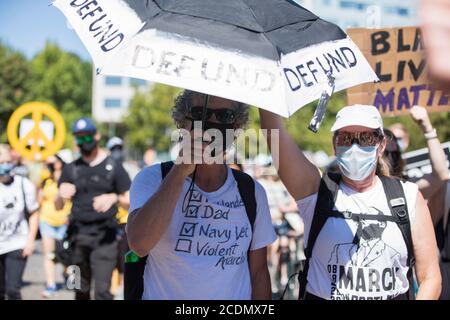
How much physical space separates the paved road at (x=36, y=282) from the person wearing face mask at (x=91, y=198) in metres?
2.61

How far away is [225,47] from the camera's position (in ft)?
8.16

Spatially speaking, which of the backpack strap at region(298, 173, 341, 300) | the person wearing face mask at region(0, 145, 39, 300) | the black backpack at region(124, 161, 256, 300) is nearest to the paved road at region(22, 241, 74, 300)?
the person wearing face mask at region(0, 145, 39, 300)

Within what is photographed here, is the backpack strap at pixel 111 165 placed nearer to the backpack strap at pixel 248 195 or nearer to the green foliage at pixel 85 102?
the backpack strap at pixel 248 195

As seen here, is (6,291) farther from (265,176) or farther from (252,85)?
(265,176)

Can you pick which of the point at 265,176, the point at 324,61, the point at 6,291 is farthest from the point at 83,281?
the point at 265,176

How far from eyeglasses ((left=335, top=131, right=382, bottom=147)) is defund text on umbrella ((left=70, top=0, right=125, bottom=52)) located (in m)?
1.37

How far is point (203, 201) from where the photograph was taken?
9.68 ft

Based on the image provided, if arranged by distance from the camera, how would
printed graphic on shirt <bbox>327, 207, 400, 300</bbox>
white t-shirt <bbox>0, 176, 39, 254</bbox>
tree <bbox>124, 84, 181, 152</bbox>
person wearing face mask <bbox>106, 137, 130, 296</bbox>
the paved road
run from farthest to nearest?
tree <bbox>124, 84, 181, 152</bbox>
the paved road
person wearing face mask <bbox>106, 137, 130, 296</bbox>
white t-shirt <bbox>0, 176, 39, 254</bbox>
printed graphic on shirt <bbox>327, 207, 400, 300</bbox>

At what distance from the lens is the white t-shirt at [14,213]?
6.58 meters

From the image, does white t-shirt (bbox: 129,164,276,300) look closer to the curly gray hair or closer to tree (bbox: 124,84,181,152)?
the curly gray hair

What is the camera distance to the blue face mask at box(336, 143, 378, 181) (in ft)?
→ 10.7

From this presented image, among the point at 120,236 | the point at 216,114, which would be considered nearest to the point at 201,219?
the point at 216,114

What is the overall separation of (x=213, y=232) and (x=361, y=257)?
2.53 ft

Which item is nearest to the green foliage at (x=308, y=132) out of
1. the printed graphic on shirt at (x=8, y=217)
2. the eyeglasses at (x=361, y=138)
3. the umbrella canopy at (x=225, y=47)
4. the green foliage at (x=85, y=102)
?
the green foliage at (x=85, y=102)
